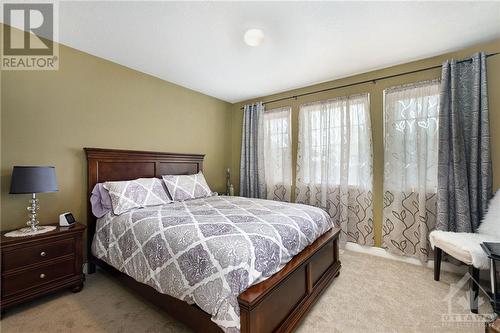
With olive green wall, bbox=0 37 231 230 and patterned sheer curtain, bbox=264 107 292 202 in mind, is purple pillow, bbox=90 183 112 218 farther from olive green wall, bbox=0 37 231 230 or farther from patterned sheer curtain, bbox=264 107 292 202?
patterned sheer curtain, bbox=264 107 292 202

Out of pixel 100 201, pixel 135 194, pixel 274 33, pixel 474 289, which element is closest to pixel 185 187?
pixel 135 194

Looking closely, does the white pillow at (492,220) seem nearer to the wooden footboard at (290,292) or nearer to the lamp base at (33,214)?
the wooden footboard at (290,292)

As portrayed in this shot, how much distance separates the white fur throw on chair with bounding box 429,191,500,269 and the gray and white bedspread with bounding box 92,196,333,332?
42.3 inches

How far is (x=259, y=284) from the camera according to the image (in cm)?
138

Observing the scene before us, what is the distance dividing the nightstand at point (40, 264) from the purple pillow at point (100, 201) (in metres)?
0.25

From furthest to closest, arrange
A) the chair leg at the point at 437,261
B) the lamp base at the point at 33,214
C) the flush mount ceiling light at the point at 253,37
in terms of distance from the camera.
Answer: the chair leg at the point at 437,261, the flush mount ceiling light at the point at 253,37, the lamp base at the point at 33,214

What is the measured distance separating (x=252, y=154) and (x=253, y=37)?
2.18 meters

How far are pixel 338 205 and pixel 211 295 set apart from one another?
2492 mm

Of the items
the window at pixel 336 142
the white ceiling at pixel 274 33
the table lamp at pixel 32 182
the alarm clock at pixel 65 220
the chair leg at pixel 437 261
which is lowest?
the chair leg at pixel 437 261

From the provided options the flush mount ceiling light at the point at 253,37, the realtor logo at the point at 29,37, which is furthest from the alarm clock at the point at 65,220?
the flush mount ceiling light at the point at 253,37

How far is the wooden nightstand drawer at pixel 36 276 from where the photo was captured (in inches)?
70.0

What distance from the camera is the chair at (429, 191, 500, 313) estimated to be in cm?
184

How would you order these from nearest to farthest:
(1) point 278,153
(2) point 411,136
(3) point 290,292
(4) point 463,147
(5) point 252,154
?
(3) point 290,292, (4) point 463,147, (2) point 411,136, (1) point 278,153, (5) point 252,154

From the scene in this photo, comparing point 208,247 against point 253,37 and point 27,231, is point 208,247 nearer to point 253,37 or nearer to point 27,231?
point 27,231
